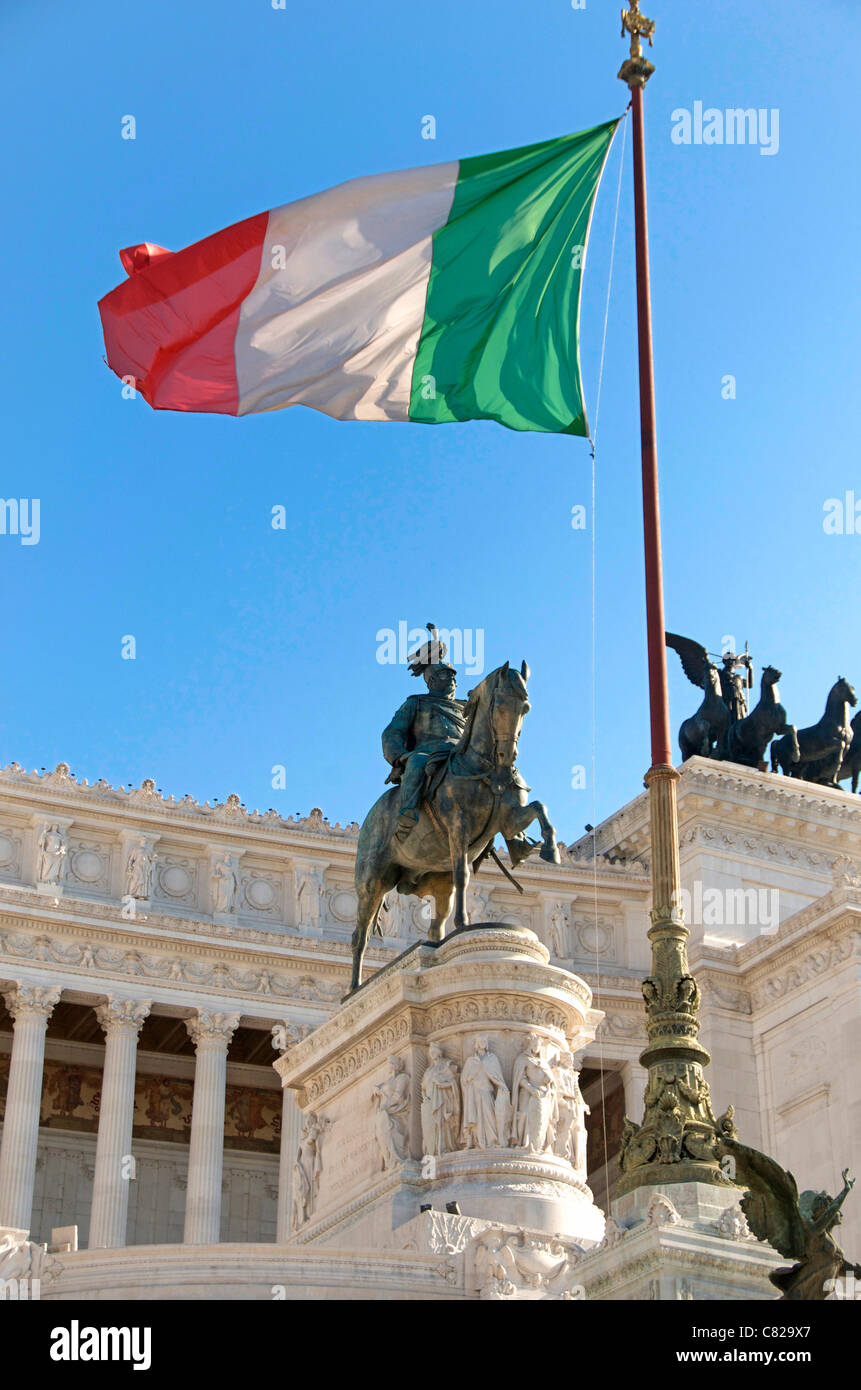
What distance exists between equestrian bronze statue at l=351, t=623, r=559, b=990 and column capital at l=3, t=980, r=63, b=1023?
18983 mm

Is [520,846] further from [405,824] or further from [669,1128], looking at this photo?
[669,1128]

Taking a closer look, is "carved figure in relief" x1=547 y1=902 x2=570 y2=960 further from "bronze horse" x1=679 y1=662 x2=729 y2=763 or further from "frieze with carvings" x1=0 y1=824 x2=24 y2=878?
"frieze with carvings" x1=0 y1=824 x2=24 y2=878

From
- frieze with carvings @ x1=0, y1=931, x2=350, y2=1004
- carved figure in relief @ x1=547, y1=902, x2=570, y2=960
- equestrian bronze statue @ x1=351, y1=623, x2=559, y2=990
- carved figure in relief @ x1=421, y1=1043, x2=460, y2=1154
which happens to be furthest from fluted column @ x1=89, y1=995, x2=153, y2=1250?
carved figure in relief @ x1=421, y1=1043, x2=460, y2=1154

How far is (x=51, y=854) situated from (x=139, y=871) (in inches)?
78.3

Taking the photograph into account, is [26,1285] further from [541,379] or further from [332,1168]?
[541,379]

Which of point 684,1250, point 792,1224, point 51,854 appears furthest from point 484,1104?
point 51,854

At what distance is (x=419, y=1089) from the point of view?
63.5 feet

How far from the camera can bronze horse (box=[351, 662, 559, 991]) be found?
65.2 feet

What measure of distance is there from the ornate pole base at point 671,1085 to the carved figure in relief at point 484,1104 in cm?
514

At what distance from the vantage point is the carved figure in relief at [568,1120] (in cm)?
1950
